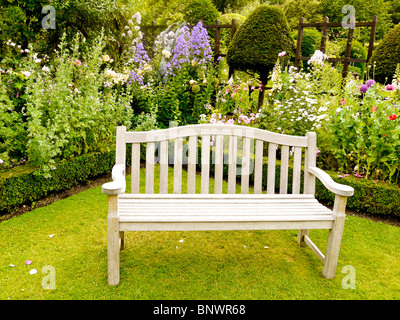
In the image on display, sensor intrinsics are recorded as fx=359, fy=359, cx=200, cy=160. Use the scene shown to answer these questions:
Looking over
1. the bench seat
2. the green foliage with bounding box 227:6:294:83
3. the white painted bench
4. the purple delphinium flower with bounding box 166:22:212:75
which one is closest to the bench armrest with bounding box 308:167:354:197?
the white painted bench

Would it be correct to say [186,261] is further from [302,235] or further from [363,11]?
[363,11]

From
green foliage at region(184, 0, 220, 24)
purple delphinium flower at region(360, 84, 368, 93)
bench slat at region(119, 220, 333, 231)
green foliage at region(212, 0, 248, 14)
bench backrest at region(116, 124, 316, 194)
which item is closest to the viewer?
bench slat at region(119, 220, 333, 231)

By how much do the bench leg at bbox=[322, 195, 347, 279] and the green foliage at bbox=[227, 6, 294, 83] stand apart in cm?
443

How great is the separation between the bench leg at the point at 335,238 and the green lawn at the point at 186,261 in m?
0.09

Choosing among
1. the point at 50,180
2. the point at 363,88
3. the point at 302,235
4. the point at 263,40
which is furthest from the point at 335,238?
the point at 263,40

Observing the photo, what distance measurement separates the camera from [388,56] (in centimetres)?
728

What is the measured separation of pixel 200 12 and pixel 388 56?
4.53m

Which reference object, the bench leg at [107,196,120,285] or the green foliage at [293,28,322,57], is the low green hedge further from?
the green foliage at [293,28,322,57]

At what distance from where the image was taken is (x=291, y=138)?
3189 millimetres

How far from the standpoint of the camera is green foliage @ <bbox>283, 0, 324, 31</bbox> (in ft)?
70.7

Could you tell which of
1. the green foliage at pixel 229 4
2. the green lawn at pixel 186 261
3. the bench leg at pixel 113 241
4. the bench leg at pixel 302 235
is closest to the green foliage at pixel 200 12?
the green lawn at pixel 186 261

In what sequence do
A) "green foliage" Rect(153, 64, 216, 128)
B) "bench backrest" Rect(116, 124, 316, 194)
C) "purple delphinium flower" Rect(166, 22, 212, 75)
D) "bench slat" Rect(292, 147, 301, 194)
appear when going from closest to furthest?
"bench backrest" Rect(116, 124, 316, 194) < "bench slat" Rect(292, 147, 301, 194) < "green foliage" Rect(153, 64, 216, 128) < "purple delphinium flower" Rect(166, 22, 212, 75)

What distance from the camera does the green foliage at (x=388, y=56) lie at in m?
7.17

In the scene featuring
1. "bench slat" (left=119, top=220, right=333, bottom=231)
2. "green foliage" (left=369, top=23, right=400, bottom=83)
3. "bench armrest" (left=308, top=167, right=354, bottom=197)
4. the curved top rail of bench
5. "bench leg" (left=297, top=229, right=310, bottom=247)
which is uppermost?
"green foliage" (left=369, top=23, right=400, bottom=83)
